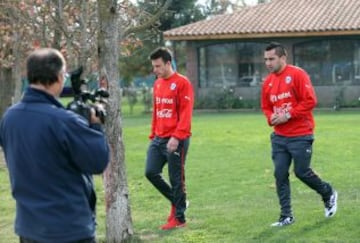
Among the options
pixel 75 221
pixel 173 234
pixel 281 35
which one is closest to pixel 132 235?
pixel 173 234

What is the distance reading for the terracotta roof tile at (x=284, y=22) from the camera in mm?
33609

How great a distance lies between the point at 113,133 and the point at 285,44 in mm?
28449

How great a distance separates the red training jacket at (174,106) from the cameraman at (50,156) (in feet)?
12.2

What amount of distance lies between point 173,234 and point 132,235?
0.70 m

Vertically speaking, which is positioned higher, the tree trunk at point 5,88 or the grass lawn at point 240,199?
the tree trunk at point 5,88

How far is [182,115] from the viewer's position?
820cm

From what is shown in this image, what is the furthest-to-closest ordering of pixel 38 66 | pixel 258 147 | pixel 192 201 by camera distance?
pixel 258 147, pixel 192 201, pixel 38 66

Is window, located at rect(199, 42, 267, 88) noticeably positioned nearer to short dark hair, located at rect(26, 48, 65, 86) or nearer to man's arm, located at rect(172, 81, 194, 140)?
man's arm, located at rect(172, 81, 194, 140)

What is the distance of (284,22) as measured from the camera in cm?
3534

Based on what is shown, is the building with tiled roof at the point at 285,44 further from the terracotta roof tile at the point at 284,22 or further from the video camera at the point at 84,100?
the video camera at the point at 84,100

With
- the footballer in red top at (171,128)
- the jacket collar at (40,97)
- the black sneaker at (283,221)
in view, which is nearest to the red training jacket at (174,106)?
the footballer in red top at (171,128)

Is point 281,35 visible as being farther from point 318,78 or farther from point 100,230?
point 100,230

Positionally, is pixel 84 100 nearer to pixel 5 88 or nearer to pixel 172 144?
pixel 172 144

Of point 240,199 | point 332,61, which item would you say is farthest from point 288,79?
point 332,61
